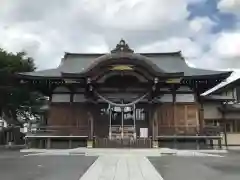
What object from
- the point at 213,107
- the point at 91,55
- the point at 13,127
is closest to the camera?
the point at 213,107

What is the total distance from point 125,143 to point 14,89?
10.5 meters

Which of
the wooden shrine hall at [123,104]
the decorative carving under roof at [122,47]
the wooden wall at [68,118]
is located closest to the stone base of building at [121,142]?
the wooden shrine hall at [123,104]

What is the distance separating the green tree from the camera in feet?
94.6

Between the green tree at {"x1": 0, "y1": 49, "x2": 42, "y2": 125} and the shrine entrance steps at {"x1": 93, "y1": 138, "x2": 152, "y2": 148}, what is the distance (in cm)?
837

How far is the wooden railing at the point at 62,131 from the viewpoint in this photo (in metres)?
25.3

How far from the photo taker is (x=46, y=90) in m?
27.4

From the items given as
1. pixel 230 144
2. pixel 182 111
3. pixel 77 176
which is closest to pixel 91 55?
pixel 182 111

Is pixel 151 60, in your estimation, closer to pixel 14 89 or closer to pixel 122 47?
pixel 122 47

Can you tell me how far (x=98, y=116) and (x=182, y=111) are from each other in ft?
20.0

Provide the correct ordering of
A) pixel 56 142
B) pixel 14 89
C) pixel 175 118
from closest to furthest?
pixel 56 142, pixel 175 118, pixel 14 89

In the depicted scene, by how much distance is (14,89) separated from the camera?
28.8 meters

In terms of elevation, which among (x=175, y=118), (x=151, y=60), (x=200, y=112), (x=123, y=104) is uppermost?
(x=151, y=60)

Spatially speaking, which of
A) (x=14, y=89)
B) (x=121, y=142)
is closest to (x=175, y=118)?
(x=121, y=142)

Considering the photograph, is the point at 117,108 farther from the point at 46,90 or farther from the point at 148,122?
the point at 46,90
